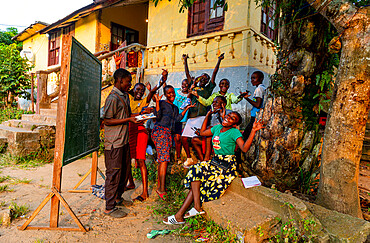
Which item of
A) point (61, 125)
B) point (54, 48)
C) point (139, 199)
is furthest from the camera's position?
point (54, 48)

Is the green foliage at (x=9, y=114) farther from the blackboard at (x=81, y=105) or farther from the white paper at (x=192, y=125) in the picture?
the white paper at (x=192, y=125)

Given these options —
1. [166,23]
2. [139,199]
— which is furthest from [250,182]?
[166,23]

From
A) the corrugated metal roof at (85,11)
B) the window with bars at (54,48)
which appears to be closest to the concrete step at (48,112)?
the corrugated metal roof at (85,11)

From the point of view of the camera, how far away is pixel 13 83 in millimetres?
10211

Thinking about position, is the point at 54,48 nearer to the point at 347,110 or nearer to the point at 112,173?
the point at 112,173

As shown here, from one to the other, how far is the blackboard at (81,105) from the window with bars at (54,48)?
12.5 metres

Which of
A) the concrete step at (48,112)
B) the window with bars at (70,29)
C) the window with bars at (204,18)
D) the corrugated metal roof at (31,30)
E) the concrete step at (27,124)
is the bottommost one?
the concrete step at (27,124)

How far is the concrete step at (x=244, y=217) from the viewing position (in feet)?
7.86

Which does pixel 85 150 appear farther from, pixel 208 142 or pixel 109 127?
pixel 208 142

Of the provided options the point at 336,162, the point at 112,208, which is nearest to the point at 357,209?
the point at 336,162

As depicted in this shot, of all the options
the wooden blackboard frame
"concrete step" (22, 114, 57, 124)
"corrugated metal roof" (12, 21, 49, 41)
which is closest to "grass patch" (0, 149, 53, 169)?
"concrete step" (22, 114, 57, 124)

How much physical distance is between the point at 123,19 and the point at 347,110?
12.7 meters

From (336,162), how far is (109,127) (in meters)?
3.05

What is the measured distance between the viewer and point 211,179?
3115mm
